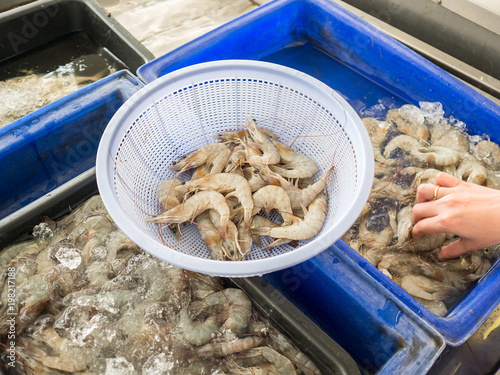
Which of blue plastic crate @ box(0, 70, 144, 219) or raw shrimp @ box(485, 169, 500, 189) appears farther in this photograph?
raw shrimp @ box(485, 169, 500, 189)

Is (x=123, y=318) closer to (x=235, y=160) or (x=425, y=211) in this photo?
(x=235, y=160)

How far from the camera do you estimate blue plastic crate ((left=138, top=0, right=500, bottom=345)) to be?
227cm

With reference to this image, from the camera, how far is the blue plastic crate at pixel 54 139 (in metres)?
1.89

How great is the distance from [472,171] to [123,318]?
1837mm

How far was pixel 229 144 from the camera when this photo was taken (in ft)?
6.13

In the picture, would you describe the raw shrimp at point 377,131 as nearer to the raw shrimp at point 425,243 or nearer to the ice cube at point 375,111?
the ice cube at point 375,111

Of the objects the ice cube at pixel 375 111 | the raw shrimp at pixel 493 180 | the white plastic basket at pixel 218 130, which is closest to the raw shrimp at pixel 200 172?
the white plastic basket at pixel 218 130

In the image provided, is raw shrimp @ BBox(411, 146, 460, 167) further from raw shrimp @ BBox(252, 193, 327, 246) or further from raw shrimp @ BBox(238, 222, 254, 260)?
raw shrimp @ BBox(238, 222, 254, 260)

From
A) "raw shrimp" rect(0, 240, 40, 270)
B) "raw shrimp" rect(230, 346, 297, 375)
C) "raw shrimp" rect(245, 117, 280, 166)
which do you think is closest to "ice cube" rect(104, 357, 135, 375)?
"raw shrimp" rect(230, 346, 297, 375)

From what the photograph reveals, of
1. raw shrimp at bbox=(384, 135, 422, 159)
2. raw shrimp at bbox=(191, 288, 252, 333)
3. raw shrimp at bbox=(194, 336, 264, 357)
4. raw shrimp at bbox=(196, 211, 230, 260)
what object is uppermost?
raw shrimp at bbox=(384, 135, 422, 159)

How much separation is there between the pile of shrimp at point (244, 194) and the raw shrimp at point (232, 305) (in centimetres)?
17

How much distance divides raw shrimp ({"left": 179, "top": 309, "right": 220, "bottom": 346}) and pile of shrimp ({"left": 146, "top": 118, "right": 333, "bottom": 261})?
26cm

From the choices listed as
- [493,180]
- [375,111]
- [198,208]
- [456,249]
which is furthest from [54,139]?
[493,180]

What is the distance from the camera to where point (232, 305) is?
1.61 meters
